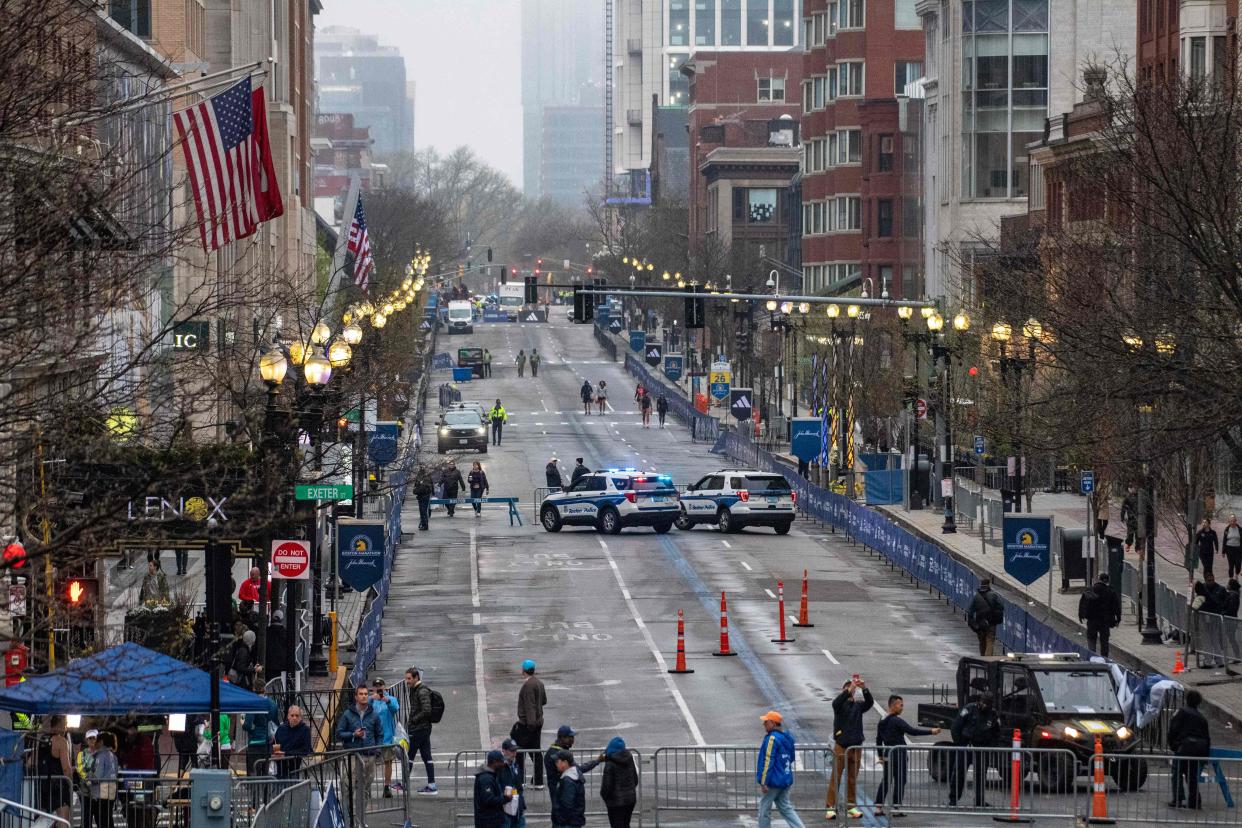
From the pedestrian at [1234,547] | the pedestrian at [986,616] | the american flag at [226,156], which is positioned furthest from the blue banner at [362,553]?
the pedestrian at [1234,547]

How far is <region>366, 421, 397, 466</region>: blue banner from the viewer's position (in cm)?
5405

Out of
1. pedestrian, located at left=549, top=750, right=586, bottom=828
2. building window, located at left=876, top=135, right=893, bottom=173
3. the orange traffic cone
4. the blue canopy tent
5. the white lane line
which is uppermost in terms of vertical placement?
building window, located at left=876, top=135, right=893, bottom=173

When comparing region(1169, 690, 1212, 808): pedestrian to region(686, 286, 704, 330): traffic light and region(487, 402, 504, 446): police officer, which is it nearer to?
region(686, 286, 704, 330): traffic light

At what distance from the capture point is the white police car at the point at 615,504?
186ft

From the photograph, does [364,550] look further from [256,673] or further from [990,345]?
[990,345]

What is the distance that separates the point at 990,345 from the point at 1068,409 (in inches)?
690

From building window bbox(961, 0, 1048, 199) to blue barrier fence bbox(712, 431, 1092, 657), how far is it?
22.7 metres

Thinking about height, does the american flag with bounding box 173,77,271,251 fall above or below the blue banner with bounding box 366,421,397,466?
above

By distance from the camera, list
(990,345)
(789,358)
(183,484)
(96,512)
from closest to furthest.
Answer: (96,512), (183,484), (990,345), (789,358)

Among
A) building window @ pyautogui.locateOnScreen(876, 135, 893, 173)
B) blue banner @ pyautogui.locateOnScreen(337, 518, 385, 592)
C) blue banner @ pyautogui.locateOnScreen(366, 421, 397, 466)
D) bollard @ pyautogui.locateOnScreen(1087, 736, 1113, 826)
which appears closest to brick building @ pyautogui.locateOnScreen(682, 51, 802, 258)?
building window @ pyautogui.locateOnScreen(876, 135, 893, 173)

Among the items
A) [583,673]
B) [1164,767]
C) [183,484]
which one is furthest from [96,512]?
[583,673]

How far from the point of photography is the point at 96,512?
1573 cm

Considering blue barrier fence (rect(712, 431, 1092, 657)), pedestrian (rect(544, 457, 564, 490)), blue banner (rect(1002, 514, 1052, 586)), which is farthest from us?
pedestrian (rect(544, 457, 564, 490))

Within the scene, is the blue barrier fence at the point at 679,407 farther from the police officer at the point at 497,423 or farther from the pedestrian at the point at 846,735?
the pedestrian at the point at 846,735
